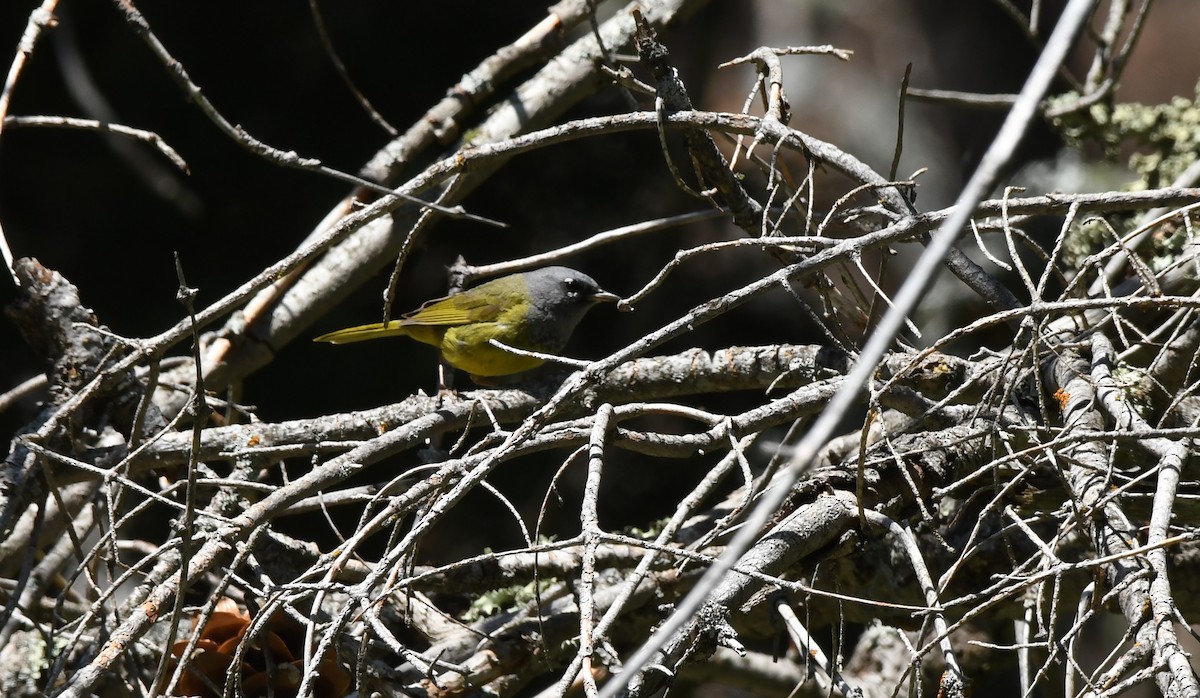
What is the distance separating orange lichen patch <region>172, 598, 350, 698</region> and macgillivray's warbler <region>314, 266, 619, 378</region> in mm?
1765

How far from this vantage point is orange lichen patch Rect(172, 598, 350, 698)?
2.56m

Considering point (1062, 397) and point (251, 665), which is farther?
point (251, 665)

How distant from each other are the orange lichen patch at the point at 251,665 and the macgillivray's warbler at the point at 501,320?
176cm

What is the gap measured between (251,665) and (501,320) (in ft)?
7.07

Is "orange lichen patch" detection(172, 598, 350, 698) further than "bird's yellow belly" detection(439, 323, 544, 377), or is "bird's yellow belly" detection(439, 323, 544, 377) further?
"bird's yellow belly" detection(439, 323, 544, 377)

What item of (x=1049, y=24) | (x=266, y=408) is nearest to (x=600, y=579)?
(x=266, y=408)

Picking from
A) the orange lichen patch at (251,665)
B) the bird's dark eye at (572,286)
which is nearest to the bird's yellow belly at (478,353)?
the bird's dark eye at (572,286)

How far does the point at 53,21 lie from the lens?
2.88 m

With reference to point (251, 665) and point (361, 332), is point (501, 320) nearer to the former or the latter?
point (361, 332)

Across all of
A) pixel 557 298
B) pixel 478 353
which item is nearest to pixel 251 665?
pixel 478 353

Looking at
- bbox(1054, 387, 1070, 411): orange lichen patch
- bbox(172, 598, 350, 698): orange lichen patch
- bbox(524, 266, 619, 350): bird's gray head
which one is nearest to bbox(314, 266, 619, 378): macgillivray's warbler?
bbox(524, 266, 619, 350): bird's gray head

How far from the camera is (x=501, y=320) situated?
4531 mm

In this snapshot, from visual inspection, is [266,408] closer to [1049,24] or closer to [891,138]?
[891,138]

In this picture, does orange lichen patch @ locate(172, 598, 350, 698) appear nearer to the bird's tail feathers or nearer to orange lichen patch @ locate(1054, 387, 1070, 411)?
the bird's tail feathers
